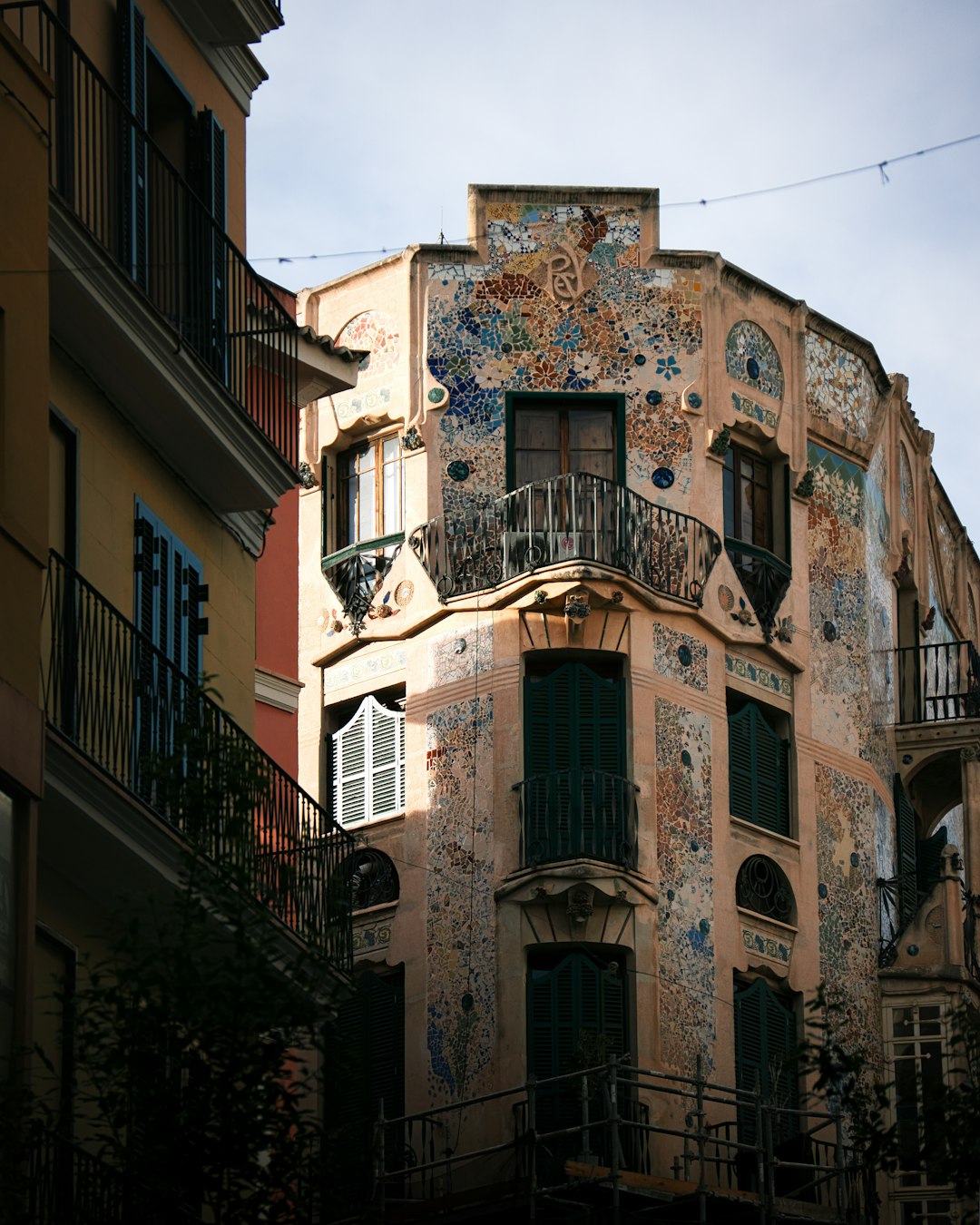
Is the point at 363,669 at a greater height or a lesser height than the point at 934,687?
lesser

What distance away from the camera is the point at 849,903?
3588cm

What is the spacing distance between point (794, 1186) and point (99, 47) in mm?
15477

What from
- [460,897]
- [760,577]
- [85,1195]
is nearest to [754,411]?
[760,577]

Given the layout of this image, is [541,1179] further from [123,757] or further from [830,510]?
[123,757]

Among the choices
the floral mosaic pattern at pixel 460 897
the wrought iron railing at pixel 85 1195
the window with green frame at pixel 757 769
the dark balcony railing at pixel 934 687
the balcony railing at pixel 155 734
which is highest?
the dark balcony railing at pixel 934 687

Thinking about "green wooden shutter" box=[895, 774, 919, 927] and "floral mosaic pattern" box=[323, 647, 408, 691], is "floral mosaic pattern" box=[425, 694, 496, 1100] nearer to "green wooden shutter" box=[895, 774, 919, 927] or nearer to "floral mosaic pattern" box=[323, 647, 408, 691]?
"floral mosaic pattern" box=[323, 647, 408, 691]

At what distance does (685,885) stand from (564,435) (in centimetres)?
522

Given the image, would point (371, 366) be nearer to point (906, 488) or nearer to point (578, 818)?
point (578, 818)

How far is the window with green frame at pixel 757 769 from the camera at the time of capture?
35.1m

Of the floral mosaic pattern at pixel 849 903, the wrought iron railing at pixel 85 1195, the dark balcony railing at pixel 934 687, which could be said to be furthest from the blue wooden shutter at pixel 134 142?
the dark balcony railing at pixel 934 687

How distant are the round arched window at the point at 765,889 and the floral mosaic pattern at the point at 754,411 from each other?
4971 millimetres

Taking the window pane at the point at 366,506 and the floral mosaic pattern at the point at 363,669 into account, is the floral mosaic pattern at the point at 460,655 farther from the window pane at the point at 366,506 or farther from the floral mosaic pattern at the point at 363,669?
the window pane at the point at 366,506

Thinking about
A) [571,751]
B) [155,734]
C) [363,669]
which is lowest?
[155,734]

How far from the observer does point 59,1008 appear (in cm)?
1983
